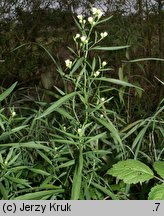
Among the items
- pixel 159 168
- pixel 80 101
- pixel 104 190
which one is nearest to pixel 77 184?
pixel 104 190

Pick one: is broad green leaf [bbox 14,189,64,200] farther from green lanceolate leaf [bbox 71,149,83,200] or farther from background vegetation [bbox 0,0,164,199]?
green lanceolate leaf [bbox 71,149,83,200]

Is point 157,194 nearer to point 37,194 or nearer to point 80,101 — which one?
point 37,194

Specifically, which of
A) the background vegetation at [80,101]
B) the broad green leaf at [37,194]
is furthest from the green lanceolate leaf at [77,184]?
the broad green leaf at [37,194]

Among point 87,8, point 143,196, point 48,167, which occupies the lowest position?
point 143,196

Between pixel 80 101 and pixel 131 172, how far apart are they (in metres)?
0.76

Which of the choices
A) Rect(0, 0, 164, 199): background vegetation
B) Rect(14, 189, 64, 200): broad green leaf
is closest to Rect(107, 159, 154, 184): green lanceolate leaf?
Rect(0, 0, 164, 199): background vegetation

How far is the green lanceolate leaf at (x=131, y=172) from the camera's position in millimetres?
1014

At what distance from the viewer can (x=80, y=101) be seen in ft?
5.80

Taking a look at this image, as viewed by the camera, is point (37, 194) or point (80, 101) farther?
point (80, 101)

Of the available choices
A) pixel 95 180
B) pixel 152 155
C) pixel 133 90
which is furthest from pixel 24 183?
pixel 133 90

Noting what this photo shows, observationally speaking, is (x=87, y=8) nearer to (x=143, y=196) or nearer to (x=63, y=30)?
(x=63, y=30)

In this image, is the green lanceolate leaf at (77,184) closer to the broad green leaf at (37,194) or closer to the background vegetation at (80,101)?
A: the background vegetation at (80,101)

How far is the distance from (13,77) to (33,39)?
467 mm
